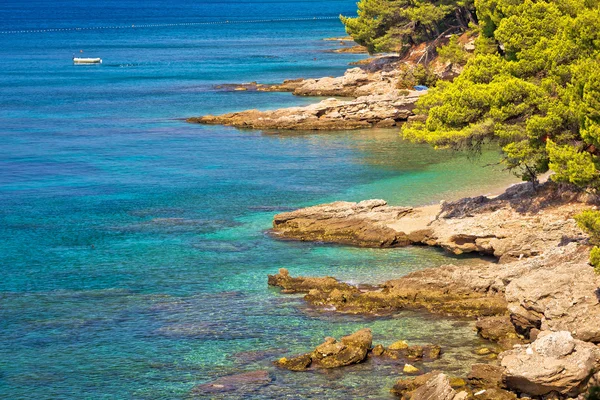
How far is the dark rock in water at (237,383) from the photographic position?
83.3 feet

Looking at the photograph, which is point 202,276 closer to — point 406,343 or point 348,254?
point 348,254

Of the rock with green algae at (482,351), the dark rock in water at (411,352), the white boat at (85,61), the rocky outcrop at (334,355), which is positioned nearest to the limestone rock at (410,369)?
the dark rock in water at (411,352)

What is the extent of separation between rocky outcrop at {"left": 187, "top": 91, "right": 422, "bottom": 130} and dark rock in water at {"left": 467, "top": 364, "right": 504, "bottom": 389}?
46.8 meters

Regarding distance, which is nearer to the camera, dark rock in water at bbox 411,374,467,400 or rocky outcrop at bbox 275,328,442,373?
dark rock in water at bbox 411,374,467,400

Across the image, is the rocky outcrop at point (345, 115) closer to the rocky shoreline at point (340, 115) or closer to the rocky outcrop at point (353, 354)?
the rocky shoreline at point (340, 115)

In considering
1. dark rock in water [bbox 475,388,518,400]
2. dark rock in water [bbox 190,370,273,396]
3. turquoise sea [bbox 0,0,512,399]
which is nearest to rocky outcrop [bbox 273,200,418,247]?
turquoise sea [bbox 0,0,512,399]

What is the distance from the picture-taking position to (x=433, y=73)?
80.6m

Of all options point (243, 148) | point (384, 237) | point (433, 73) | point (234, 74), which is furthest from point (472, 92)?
point (234, 74)

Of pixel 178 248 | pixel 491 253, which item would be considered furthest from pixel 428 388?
pixel 178 248

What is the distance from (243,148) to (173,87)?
38.4 m

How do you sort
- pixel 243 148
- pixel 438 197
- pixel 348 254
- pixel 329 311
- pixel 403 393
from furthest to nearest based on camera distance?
pixel 243 148
pixel 438 197
pixel 348 254
pixel 329 311
pixel 403 393

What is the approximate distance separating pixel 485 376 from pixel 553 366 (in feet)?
6.43

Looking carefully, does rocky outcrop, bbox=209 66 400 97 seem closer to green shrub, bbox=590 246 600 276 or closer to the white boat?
the white boat

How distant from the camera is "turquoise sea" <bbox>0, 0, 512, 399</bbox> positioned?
27.3 meters
